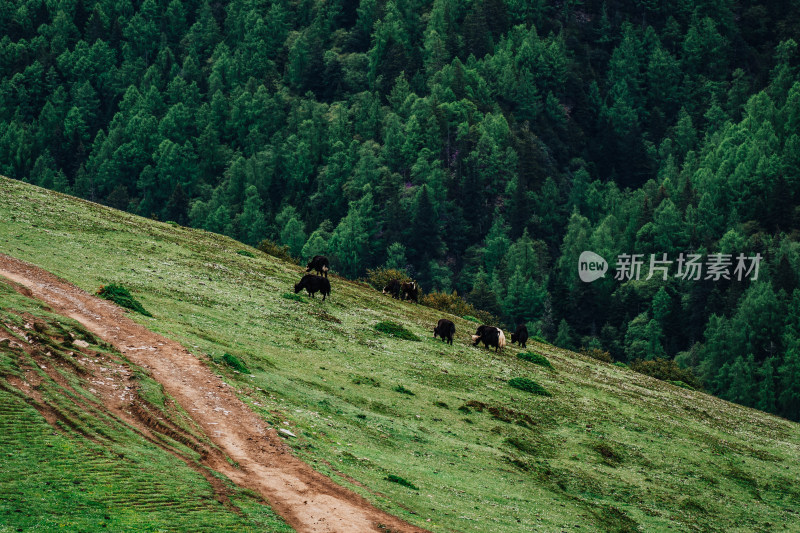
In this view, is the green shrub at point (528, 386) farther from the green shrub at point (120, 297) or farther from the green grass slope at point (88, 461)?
the green grass slope at point (88, 461)

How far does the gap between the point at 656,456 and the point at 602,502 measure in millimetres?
9619

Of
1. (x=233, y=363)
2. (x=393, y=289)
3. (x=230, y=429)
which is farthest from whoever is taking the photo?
(x=393, y=289)

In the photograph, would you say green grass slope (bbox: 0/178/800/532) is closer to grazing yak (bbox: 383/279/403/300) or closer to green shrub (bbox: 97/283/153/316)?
green shrub (bbox: 97/283/153/316)

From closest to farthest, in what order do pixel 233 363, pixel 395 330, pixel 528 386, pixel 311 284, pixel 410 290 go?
1. pixel 233 363
2. pixel 528 386
3. pixel 395 330
4. pixel 311 284
5. pixel 410 290

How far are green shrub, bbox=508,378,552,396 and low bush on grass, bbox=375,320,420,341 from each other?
306 inches

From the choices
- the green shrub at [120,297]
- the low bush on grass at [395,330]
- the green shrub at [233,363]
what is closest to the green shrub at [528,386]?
the low bush on grass at [395,330]

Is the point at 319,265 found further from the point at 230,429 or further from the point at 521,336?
the point at 230,429

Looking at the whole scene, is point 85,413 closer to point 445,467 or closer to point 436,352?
point 445,467

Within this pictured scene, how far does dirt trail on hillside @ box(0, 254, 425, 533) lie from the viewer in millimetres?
24484

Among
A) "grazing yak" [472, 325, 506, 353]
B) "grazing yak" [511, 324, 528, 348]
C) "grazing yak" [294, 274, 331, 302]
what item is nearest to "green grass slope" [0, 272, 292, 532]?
"grazing yak" [294, 274, 331, 302]

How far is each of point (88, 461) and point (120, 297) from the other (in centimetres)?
1811

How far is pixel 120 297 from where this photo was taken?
130 ft

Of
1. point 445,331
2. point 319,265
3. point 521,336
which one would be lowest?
point 445,331

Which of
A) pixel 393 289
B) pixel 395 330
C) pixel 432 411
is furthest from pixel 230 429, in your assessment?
pixel 393 289
